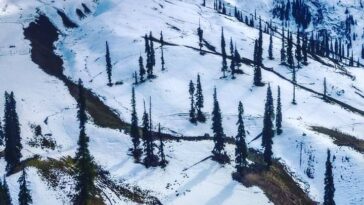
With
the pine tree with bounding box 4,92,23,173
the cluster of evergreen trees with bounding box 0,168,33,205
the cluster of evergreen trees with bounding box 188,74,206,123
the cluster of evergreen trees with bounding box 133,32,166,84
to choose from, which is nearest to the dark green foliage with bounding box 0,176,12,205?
the cluster of evergreen trees with bounding box 0,168,33,205

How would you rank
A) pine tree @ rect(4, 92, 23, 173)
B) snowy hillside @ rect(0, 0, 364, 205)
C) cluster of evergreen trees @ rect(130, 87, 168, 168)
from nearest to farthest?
pine tree @ rect(4, 92, 23, 173) → snowy hillside @ rect(0, 0, 364, 205) → cluster of evergreen trees @ rect(130, 87, 168, 168)

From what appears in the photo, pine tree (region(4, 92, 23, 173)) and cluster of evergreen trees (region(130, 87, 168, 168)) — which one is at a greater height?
pine tree (region(4, 92, 23, 173))

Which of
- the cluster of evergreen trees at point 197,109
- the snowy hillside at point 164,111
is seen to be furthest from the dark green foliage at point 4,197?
the cluster of evergreen trees at point 197,109

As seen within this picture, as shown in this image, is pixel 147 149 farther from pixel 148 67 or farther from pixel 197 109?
pixel 148 67

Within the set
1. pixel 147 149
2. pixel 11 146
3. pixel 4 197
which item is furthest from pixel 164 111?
pixel 4 197

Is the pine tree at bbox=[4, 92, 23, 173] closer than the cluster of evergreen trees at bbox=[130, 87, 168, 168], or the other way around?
the pine tree at bbox=[4, 92, 23, 173]

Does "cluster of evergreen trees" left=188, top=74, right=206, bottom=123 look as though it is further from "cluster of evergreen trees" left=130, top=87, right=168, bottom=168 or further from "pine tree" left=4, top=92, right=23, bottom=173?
"pine tree" left=4, top=92, right=23, bottom=173

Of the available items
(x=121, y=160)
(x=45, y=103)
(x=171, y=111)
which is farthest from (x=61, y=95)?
(x=121, y=160)

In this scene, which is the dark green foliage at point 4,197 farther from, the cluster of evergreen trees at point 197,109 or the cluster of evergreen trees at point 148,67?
the cluster of evergreen trees at point 148,67

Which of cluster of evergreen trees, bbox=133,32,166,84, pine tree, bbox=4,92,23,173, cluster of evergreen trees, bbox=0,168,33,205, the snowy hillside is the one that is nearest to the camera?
cluster of evergreen trees, bbox=0,168,33,205
